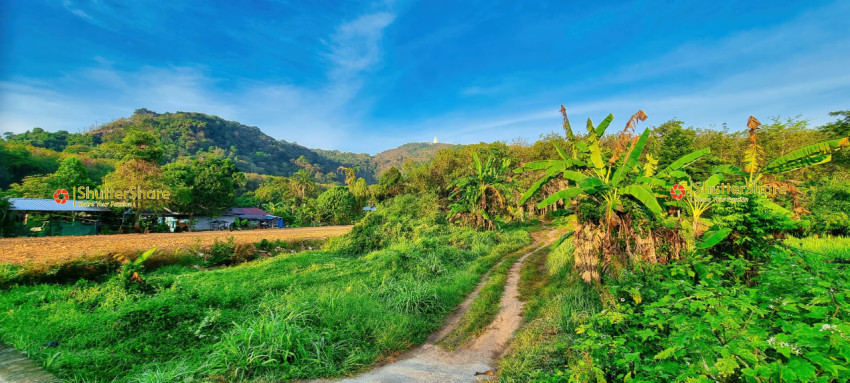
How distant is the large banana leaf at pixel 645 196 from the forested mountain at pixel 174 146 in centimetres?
3270

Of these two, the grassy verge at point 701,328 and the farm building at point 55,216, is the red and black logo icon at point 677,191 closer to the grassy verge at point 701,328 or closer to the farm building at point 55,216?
the grassy verge at point 701,328

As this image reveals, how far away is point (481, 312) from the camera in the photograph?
22.8 ft

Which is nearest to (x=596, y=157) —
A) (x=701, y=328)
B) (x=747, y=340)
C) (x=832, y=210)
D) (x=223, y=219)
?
(x=701, y=328)

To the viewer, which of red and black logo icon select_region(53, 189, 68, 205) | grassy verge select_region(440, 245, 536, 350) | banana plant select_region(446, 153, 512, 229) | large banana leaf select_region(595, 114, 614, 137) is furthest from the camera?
red and black logo icon select_region(53, 189, 68, 205)

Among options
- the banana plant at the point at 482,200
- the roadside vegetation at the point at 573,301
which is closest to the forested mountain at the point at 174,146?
the roadside vegetation at the point at 573,301

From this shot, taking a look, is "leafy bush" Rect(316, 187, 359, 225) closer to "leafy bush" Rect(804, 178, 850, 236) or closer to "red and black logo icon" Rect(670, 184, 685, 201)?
"red and black logo icon" Rect(670, 184, 685, 201)

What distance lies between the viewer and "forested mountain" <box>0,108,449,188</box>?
35156 mm

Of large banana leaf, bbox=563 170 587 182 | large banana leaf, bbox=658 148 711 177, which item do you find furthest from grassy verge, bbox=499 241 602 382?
large banana leaf, bbox=658 148 711 177

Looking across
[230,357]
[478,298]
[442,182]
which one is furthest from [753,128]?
[442,182]

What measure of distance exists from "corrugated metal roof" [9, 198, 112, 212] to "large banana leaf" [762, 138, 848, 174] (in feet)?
117

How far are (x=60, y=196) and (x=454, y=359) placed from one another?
3442 cm

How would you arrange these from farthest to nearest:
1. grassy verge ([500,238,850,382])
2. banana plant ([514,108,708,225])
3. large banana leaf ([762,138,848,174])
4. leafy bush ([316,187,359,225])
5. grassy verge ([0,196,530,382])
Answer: leafy bush ([316,187,359,225]), banana plant ([514,108,708,225]), large banana leaf ([762,138,848,174]), grassy verge ([0,196,530,382]), grassy verge ([500,238,850,382])

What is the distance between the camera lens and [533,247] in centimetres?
1443

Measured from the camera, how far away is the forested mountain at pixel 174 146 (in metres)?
35.2
